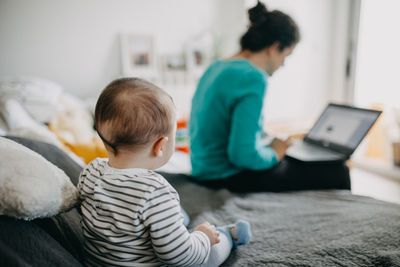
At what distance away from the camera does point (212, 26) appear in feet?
9.67

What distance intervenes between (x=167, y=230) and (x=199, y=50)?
254 centimetres

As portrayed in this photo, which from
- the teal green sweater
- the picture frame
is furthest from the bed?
the picture frame

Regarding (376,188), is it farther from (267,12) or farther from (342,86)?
(267,12)

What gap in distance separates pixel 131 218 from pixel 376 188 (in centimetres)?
241

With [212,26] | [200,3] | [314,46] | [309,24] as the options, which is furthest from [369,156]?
[200,3]

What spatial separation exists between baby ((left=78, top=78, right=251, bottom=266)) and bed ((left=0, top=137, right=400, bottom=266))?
0.09 meters

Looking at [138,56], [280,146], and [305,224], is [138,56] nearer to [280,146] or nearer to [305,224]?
[280,146]

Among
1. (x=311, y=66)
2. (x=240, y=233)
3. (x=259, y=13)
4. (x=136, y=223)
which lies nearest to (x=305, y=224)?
(x=240, y=233)

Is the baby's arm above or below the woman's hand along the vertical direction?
above

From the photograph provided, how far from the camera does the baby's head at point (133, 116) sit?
54 cm

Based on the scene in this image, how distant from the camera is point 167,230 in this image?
0.53m

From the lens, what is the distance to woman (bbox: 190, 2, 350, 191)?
1.08 m

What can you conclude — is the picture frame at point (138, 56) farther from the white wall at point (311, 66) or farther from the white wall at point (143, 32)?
the white wall at point (311, 66)

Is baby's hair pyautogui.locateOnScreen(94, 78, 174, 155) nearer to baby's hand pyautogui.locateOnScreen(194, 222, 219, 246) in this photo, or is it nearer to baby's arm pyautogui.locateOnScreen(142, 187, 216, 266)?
baby's arm pyautogui.locateOnScreen(142, 187, 216, 266)
